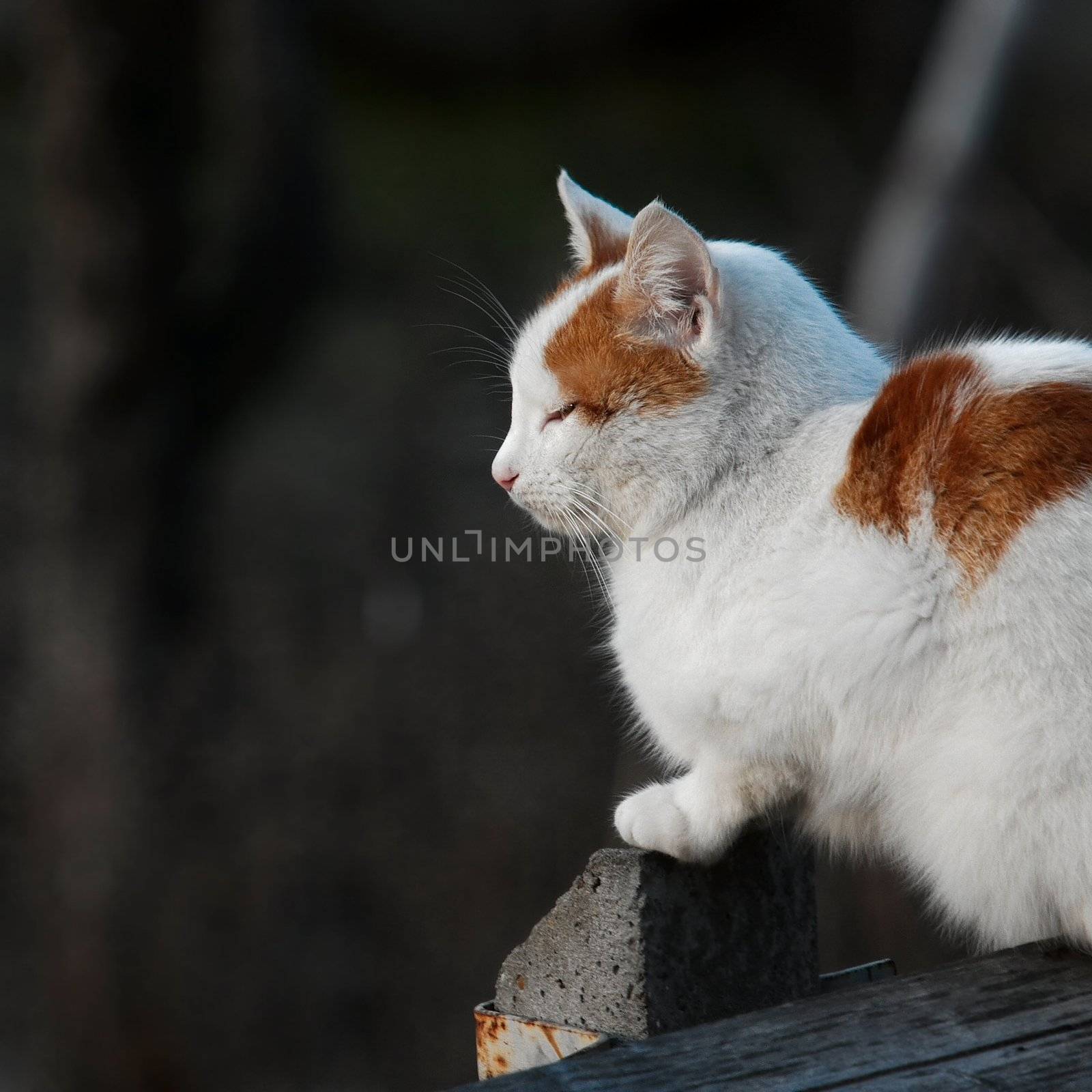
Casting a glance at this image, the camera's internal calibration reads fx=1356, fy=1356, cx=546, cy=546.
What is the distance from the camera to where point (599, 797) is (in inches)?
175

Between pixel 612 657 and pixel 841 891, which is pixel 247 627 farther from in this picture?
pixel 612 657

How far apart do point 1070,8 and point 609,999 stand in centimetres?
425

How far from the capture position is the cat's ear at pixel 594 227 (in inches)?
58.0

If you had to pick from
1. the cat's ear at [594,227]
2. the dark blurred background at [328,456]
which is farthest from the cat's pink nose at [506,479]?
the dark blurred background at [328,456]

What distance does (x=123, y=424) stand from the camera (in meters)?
3.79

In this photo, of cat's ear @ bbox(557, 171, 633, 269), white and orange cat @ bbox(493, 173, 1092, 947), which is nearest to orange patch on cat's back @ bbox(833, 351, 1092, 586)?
white and orange cat @ bbox(493, 173, 1092, 947)

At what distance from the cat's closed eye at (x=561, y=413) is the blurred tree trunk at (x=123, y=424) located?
262 centimetres

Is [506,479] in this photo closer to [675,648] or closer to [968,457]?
[675,648]

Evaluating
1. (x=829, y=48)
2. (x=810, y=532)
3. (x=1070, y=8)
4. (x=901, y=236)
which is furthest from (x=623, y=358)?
(x=829, y=48)

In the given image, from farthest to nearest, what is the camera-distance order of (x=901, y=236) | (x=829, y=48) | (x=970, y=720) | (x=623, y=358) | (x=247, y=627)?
(x=829, y=48)
(x=247, y=627)
(x=901, y=236)
(x=623, y=358)
(x=970, y=720)

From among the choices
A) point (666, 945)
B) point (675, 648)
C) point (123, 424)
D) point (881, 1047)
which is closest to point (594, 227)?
point (675, 648)

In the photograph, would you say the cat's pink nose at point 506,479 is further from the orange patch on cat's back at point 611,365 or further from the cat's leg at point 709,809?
the cat's leg at point 709,809

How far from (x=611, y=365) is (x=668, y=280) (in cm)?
10

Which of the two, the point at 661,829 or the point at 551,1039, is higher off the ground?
the point at 661,829
